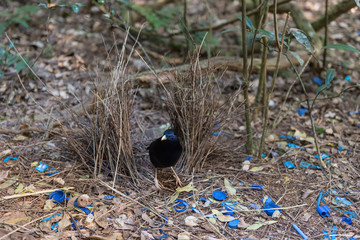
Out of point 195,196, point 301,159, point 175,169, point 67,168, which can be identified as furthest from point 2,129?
point 301,159

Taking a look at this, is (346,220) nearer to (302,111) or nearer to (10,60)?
(302,111)

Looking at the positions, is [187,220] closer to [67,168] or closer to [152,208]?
[152,208]

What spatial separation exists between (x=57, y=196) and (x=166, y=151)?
831 millimetres

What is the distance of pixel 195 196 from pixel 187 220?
11.0 inches

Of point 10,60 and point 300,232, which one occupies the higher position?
point 10,60

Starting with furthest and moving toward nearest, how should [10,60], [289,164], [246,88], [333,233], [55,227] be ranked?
1. [10,60]
2. [289,164]
3. [246,88]
4. [333,233]
5. [55,227]

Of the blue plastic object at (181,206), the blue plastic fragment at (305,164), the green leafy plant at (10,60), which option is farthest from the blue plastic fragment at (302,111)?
the green leafy plant at (10,60)

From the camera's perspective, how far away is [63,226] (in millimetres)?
2242

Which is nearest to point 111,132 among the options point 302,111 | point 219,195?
point 219,195

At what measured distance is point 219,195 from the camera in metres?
2.62

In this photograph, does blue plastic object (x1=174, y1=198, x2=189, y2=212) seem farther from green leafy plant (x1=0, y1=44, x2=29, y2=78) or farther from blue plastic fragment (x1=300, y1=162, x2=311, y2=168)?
green leafy plant (x1=0, y1=44, x2=29, y2=78)

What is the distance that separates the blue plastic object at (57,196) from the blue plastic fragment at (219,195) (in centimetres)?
109

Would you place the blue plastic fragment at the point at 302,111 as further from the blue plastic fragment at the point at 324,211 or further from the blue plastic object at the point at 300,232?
the blue plastic object at the point at 300,232

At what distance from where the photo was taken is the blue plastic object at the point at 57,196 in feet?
8.10
